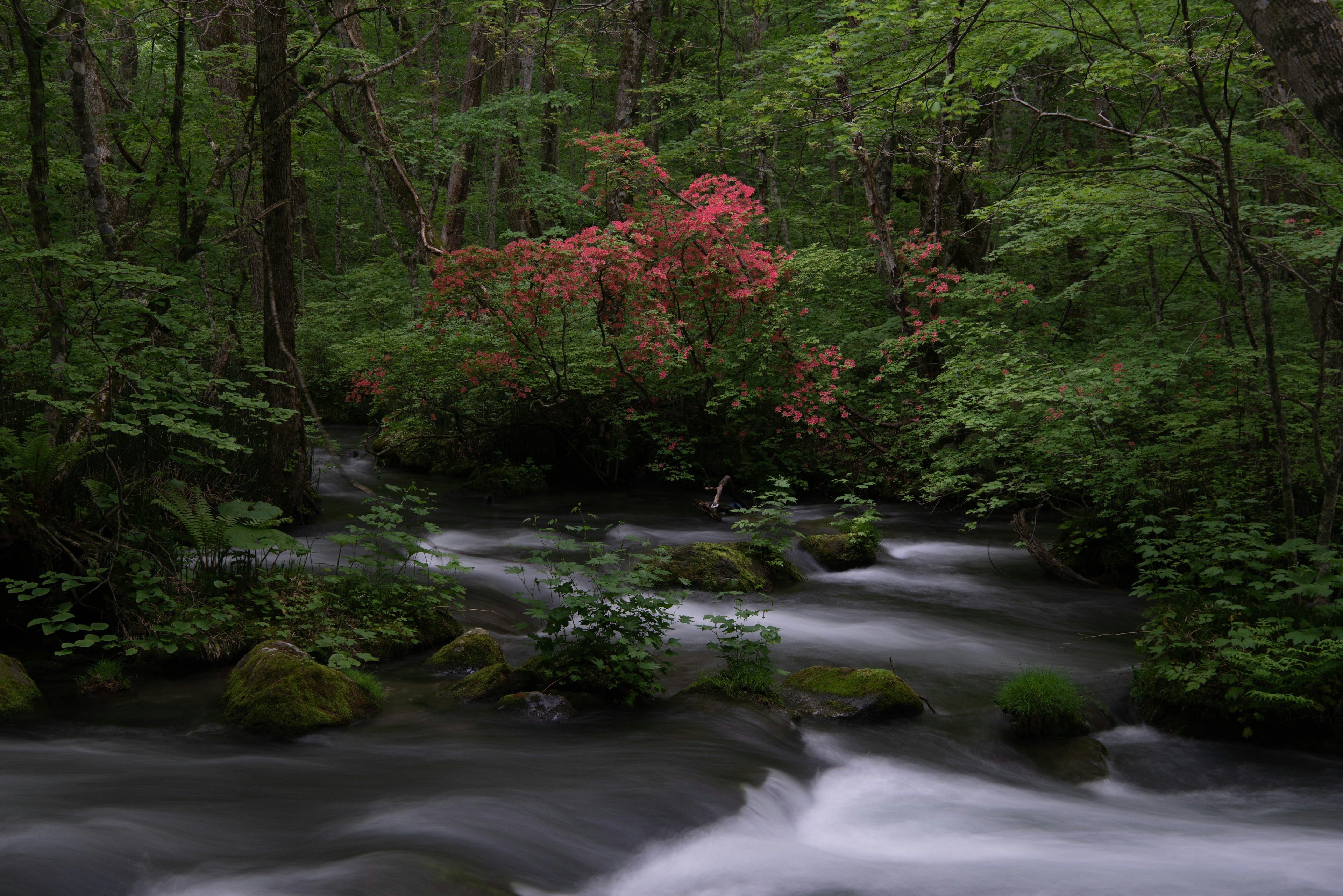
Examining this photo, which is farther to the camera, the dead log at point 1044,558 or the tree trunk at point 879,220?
the tree trunk at point 879,220

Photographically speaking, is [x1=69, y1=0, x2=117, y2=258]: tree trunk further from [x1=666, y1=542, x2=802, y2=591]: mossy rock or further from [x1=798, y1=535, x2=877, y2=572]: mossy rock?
[x1=798, y1=535, x2=877, y2=572]: mossy rock

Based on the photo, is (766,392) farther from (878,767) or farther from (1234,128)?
(878,767)

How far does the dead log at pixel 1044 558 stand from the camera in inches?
352

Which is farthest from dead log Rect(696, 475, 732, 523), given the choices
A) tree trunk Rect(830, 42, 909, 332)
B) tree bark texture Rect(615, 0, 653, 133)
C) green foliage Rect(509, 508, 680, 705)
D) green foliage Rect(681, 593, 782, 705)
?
tree bark texture Rect(615, 0, 653, 133)

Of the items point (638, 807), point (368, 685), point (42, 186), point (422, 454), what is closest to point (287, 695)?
point (368, 685)

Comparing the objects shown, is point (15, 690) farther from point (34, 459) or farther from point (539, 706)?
point (539, 706)

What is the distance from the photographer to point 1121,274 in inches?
485

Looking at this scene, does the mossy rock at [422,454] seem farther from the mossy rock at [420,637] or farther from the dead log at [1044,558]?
the dead log at [1044,558]

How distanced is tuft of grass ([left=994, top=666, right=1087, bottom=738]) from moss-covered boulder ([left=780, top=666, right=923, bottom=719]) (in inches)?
25.0

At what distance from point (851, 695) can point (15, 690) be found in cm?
497

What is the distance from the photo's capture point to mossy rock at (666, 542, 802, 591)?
7777 millimetres

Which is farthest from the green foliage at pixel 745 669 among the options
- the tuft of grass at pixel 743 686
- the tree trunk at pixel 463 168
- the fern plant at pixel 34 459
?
the tree trunk at pixel 463 168

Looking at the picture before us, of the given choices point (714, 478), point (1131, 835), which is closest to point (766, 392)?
point (714, 478)

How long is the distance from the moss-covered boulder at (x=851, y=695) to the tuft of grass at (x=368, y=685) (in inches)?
104
